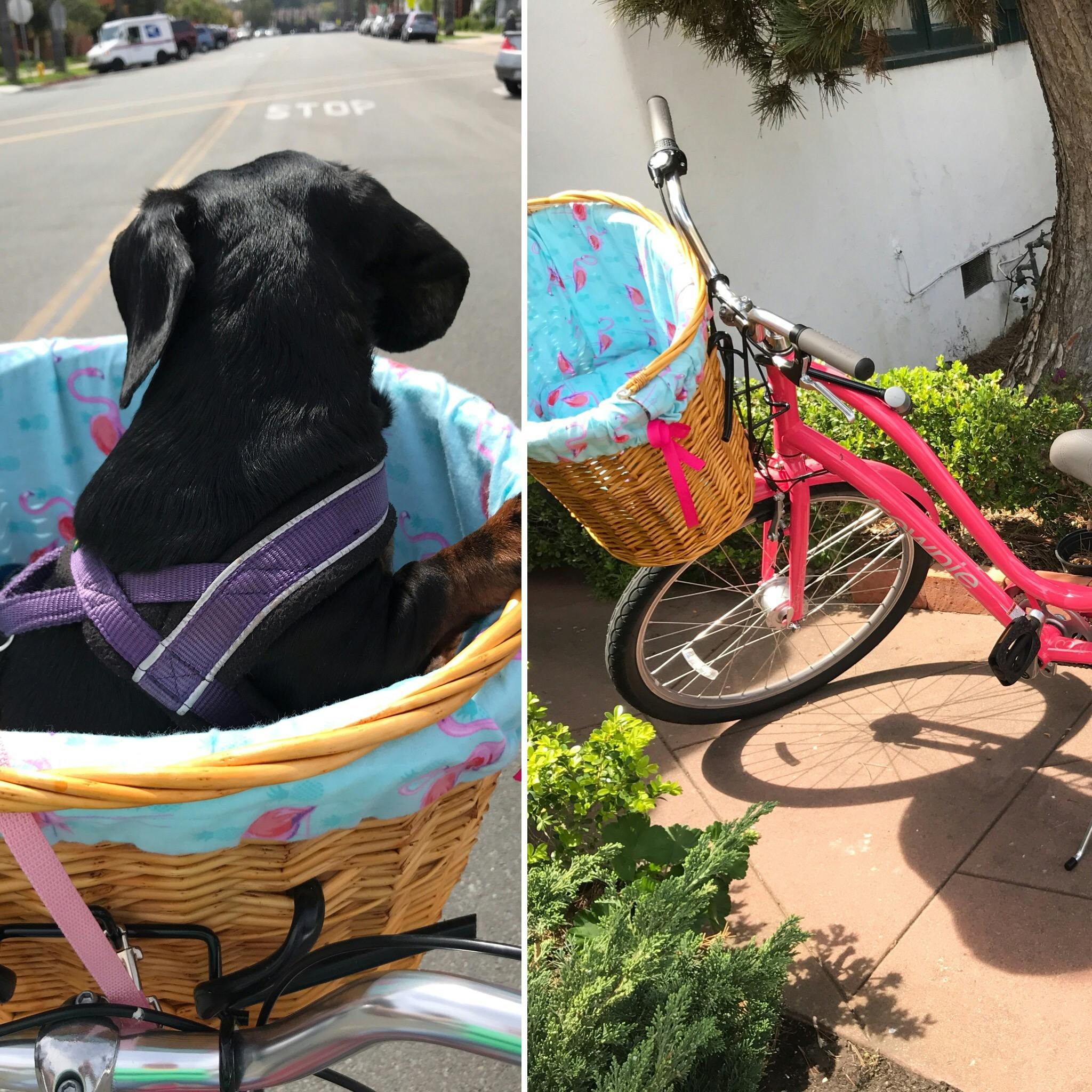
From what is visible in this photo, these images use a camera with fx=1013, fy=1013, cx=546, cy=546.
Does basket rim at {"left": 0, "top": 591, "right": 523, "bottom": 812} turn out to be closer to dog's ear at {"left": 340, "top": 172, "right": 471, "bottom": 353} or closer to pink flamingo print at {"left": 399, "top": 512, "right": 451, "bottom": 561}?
dog's ear at {"left": 340, "top": 172, "right": 471, "bottom": 353}

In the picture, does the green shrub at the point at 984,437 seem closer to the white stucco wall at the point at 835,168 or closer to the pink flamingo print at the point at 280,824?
the white stucco wall at the point at 835,168

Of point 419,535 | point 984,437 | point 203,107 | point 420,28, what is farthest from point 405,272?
point 203,107

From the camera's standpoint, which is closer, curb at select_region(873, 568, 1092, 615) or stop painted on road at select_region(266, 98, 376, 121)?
curb at select_region(873, 568, 1092, 615)

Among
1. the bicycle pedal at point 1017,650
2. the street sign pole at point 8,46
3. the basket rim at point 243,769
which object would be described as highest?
the street sign pole at point 8,46

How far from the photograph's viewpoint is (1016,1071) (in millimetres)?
1637

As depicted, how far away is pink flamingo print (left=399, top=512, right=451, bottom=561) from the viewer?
1.69 meters

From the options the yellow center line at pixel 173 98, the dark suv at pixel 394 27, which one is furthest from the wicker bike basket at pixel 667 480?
the yellow center line at pixel 173 98

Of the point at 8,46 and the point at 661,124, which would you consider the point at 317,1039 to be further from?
the point at 8,46

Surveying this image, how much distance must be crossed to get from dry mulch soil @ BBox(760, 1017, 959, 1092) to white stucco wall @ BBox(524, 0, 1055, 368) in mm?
2457

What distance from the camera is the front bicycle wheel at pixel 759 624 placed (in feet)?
7.39

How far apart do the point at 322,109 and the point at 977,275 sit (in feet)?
28.1

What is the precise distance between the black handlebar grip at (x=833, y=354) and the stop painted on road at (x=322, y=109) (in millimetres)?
9653

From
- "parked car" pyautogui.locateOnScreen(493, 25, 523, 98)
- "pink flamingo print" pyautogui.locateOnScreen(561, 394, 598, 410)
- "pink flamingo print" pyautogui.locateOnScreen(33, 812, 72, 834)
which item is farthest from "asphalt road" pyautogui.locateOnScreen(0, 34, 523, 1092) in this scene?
"pink flamingo print" pyautogui.locateOnScreen(33, 812, 72, 834)

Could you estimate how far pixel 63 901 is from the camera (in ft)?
2.29
